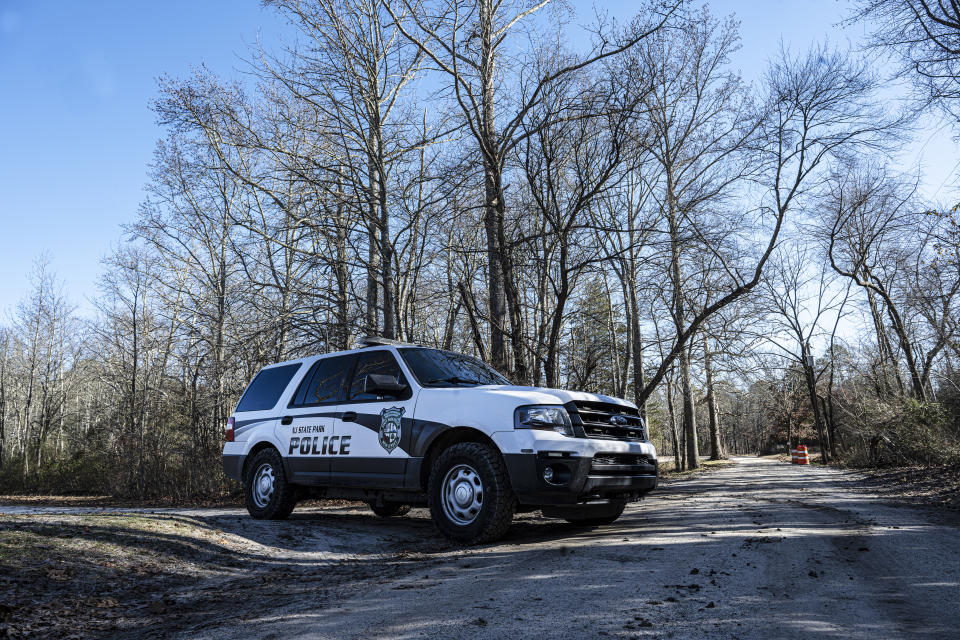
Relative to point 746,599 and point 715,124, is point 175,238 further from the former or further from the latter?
point 746,599

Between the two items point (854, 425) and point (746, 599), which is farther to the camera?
point (854, 425)

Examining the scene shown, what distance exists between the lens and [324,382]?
24.9ft

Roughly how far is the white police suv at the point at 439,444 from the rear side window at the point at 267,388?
0.03 m

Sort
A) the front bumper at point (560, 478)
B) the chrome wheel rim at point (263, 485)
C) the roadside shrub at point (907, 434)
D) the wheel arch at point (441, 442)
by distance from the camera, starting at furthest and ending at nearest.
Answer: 1. the roadside shrub at point (907, 434)
2. the chrome wheel rim at point (263, 485)
3. the wheel arch at point (441, 442)
4. the front bumper at point (560, 478)

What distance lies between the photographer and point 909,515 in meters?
7.03

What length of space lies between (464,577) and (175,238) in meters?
25.3

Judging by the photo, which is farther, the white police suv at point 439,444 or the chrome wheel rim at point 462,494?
the chrome wheel rim at point 462,494

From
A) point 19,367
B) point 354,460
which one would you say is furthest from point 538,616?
point 19,367

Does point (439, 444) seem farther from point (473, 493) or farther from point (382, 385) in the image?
point (382, 385)

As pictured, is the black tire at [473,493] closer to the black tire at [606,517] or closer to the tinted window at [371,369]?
the black tire at [606,517]

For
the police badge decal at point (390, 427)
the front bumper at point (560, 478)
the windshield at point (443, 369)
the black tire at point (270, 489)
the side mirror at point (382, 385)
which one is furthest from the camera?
Result: the black tire at point (270, 489)

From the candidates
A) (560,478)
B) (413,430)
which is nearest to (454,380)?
(413,430)

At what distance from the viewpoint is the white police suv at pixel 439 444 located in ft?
17.9

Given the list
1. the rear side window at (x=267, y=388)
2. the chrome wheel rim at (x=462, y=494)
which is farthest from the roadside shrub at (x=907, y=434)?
the rear side window at (x=267, y=388)
